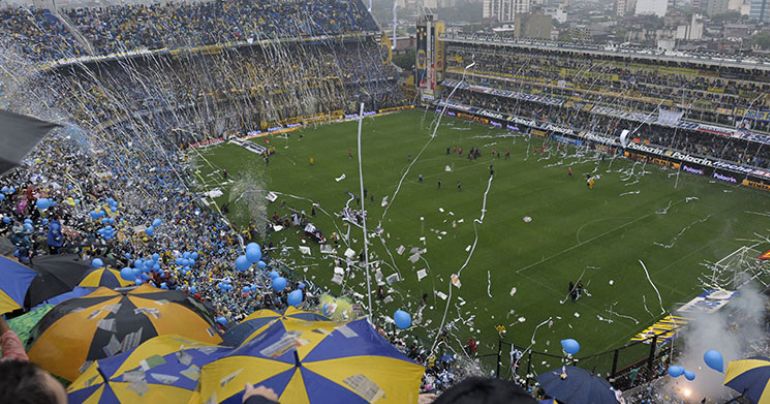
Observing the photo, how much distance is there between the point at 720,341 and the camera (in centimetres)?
2016

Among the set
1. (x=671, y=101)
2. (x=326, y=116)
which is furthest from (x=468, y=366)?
(x=326, y=116)

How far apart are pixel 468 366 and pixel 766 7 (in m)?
156

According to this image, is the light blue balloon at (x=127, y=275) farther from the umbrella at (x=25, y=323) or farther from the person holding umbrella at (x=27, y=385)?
the person holding umbrella at (x=27, y=385)

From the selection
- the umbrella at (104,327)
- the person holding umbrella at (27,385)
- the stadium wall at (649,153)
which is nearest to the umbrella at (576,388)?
the umbrella at (104,327)

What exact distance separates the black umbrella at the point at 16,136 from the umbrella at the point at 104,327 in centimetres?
521

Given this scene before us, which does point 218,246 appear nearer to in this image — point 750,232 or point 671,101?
point 750,232

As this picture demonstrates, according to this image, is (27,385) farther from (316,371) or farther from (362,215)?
(362,215)

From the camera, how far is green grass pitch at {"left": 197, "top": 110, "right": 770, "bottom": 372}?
23.0 meters

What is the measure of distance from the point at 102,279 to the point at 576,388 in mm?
11904

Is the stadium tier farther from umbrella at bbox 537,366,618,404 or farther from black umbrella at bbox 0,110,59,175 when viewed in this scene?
black umbrella at bbox 0,110,59,175

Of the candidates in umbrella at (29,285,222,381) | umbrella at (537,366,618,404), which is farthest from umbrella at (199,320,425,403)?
umbrella at (537,366,618,404)

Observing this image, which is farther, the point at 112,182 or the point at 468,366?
the point at 112,182

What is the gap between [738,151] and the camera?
4162 cm

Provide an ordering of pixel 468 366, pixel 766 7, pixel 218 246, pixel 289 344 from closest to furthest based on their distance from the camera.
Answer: pixel 289 344
pixel 468 366
pixel 218 246
pixel 766 7
